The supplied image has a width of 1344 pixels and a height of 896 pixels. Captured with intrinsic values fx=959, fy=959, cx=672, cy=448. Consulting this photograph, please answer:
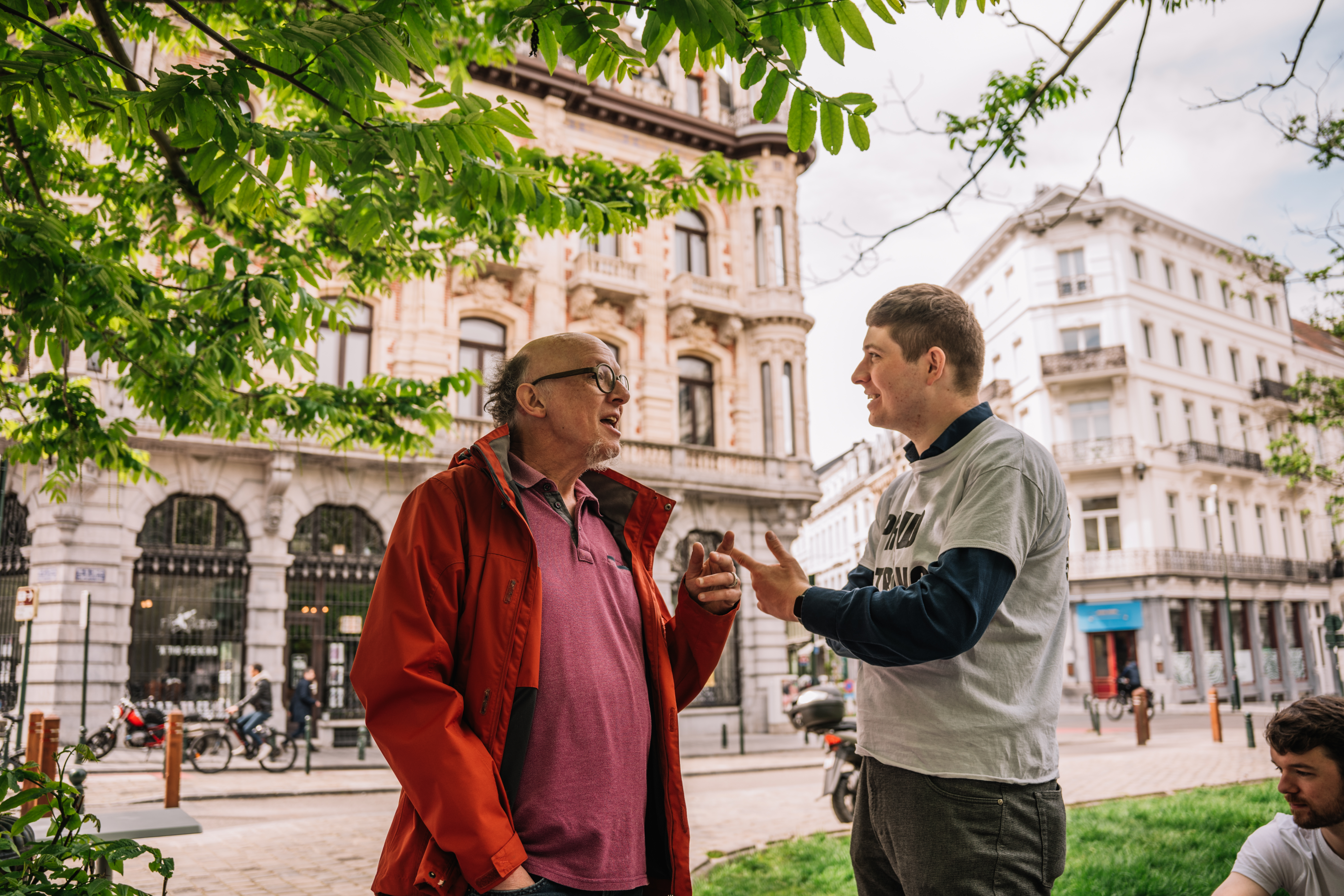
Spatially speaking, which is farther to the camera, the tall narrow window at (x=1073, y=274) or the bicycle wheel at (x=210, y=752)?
the tall narrow window at (x=1073, y=274)

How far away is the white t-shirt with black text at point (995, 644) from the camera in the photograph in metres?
2.31

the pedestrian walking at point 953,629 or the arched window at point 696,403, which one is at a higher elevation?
the arched window at point 696,403

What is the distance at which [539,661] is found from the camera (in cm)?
235

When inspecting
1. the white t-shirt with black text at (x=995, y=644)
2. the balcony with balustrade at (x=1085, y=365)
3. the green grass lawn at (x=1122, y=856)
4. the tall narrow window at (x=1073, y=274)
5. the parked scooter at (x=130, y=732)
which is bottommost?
the green grass lawn at (x=1122, y=856)

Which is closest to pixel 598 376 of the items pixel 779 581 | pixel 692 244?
pixel 779 581

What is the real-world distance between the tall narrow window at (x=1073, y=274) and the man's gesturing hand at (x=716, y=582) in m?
38.3

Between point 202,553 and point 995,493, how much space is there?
1789 cm

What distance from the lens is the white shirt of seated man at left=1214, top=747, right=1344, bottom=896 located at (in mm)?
2770

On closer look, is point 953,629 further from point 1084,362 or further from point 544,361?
point 1084,362

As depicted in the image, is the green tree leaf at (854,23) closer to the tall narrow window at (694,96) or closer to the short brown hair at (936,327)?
the short brown hair at (936,327)

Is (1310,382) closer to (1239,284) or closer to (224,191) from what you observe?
(224,191)

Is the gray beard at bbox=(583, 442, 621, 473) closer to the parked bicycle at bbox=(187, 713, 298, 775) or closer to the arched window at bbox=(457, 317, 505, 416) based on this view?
the parked bicycle at bbox=(187, 713, 298, 775)

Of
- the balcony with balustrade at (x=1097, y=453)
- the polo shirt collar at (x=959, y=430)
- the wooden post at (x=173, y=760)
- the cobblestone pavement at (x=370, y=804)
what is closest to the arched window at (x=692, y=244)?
the cobblestone pavement at (x=370, y=804)

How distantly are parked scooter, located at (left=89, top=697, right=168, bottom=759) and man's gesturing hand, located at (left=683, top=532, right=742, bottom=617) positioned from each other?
15.2 m
